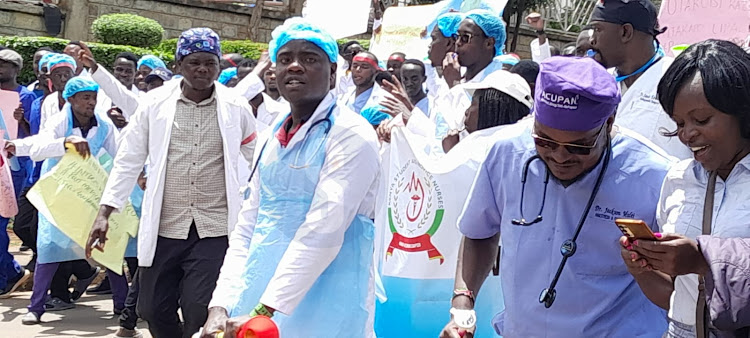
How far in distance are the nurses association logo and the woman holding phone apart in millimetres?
2359

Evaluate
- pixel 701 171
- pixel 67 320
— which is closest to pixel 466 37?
pixel 701 171

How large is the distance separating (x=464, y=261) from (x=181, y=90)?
2983 millimetres

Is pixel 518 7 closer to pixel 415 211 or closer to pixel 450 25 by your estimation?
pixel 450 25

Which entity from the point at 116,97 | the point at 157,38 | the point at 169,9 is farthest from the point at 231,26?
the point at 116,97

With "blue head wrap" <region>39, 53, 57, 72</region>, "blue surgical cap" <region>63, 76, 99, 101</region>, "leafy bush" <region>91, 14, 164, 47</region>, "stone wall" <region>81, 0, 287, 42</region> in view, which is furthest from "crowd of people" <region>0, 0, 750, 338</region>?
"stone wall" <region>81, 0, 287, 42</region>

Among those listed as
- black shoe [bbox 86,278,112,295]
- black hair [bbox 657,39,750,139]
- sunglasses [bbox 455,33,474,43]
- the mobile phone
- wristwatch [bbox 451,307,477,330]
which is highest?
black hair [bbox 657,39,750,139]

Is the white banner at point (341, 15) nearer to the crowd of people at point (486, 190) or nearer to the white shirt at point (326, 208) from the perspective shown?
the crowd of people at point (486, 190)

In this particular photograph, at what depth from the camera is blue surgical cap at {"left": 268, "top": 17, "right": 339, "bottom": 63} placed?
4.18m

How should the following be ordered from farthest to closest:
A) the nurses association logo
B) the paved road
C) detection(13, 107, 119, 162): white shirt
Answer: detection(13, 107, 119, 162): white shirt < the paved road < the nurses association logo

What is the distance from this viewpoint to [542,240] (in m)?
3.16

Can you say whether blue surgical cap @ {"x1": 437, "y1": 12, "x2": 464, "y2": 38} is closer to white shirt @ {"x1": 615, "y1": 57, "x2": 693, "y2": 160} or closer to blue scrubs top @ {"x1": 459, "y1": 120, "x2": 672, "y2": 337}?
white shirt @ {"x1": 615, "y1": 57, "x2": 693, "y2": 160}

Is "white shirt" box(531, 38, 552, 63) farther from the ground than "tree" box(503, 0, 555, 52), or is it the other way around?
"white shirt" box(531, 38, 552, 63)

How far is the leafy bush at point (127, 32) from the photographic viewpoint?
20.5 meters

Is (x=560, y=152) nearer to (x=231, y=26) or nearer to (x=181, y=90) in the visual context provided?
(x=181, y=90)
